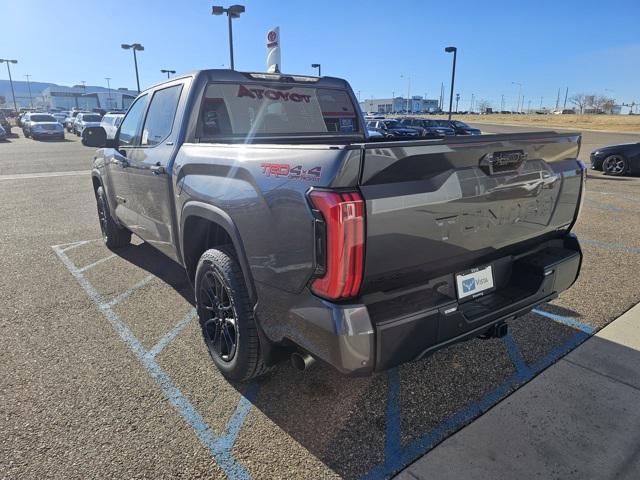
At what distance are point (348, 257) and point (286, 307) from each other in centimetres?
50

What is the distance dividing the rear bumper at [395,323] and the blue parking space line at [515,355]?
64cm

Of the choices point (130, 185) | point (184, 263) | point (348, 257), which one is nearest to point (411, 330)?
point (348, 257)

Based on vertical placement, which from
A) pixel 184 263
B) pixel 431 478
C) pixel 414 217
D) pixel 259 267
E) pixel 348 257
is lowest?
pixel 431 478

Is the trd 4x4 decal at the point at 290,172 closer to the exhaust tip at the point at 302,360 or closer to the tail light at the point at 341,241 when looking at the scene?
the tail light at the point at 341,241

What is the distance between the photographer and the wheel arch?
101 inches

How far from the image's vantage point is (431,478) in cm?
219

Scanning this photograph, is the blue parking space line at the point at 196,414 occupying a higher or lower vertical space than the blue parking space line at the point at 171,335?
higher

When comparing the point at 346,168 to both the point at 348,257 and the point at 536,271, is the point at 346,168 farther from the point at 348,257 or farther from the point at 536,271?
the point at 536,271

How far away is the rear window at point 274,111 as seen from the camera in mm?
3620

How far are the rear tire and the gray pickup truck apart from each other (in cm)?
244

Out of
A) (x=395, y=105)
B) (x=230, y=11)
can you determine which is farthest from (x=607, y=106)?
(x=230, y=11)

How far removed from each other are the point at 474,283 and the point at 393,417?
92cm

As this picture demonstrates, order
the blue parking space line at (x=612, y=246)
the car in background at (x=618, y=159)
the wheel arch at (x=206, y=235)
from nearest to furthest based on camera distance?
the wheel arch at (x=206, y=235)
the blue parking space line at (x=612, y=246)
the car in background at (x=618, y=159)

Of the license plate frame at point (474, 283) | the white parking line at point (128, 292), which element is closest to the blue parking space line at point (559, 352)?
the license plate frame at point (474, 283)
